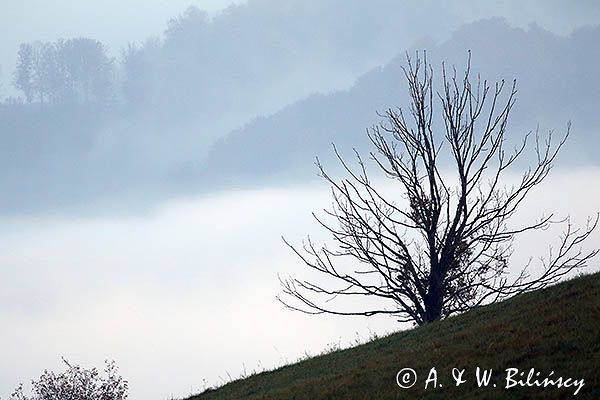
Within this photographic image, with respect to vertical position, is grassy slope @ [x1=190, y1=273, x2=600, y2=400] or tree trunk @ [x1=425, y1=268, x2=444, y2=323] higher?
tree trunk @ [x1=425, y1=268, x2=444, y2=323]

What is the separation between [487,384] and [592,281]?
6.78 metres

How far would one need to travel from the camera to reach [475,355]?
647 inches

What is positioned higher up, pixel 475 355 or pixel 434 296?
pixel 434 296

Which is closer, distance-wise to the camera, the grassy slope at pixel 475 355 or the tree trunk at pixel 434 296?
the grassy slope at pixel 475 355

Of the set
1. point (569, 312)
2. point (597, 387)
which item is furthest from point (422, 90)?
point (597, 387)

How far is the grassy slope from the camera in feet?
47.6

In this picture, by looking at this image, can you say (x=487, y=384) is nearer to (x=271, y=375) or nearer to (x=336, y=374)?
(x=336, y=374)

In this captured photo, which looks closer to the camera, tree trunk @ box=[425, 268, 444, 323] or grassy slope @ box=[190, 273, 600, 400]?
grassy slope @ box=[190, 273, 600, 400]

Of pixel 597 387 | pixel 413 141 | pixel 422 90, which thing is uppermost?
pixel 422 90

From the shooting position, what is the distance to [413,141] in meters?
30.0

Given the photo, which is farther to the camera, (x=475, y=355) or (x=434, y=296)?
(x=434, y=296)

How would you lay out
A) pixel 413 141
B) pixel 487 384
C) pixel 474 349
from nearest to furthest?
1. pixel 487 384
2. pixel 474 349
3. pixel 413 141

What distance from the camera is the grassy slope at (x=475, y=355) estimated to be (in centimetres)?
1451

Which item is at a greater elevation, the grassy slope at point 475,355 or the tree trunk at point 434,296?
the tree trunk at point 434,296
